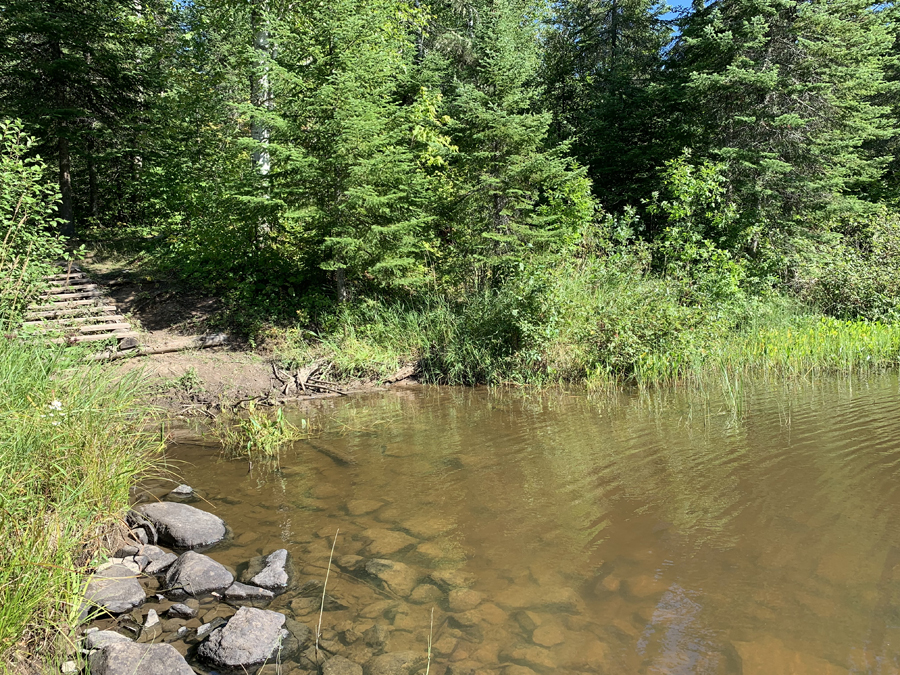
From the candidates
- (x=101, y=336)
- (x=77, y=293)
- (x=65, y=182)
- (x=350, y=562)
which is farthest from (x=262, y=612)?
(x=65, y=182)

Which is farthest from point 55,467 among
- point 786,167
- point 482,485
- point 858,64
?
point 858,64

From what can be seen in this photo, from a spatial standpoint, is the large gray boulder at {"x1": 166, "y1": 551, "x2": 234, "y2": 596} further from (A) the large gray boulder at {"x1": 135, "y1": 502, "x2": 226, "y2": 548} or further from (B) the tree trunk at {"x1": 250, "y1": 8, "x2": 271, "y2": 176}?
(B) the tree trunk at {"x1": 250, "y1": 8, "x2": 271, "y2": 176}

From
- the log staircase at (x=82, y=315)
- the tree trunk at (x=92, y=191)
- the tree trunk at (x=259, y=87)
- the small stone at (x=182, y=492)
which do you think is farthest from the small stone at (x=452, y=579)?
the tree trunk at (x=92, y=191)

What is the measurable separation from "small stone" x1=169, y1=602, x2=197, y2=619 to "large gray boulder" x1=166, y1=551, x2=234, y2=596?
18 cm

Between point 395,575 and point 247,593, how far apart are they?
3.12 feet

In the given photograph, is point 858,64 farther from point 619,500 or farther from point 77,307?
point 77,307

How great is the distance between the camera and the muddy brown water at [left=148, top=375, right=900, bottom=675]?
118 inches

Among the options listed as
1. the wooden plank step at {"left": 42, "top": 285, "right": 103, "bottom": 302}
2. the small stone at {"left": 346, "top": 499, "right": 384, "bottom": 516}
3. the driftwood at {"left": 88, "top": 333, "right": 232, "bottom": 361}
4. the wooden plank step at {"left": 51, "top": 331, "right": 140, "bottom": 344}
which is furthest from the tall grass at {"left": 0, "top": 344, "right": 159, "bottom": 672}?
the wooden plank step at {"left": 42, "top": 285, "right": 103, "bottom": 302}

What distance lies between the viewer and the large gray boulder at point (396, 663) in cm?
293

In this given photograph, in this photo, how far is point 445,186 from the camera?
12.5 metres

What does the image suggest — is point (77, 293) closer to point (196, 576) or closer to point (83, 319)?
point (83, 319)

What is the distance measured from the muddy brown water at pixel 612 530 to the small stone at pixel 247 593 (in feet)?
0.34

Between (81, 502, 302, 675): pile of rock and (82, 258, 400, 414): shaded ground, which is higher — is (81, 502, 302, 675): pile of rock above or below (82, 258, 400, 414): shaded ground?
below

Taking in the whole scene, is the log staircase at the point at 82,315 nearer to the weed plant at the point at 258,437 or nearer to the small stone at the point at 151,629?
the weed plant at the point at 258,437
